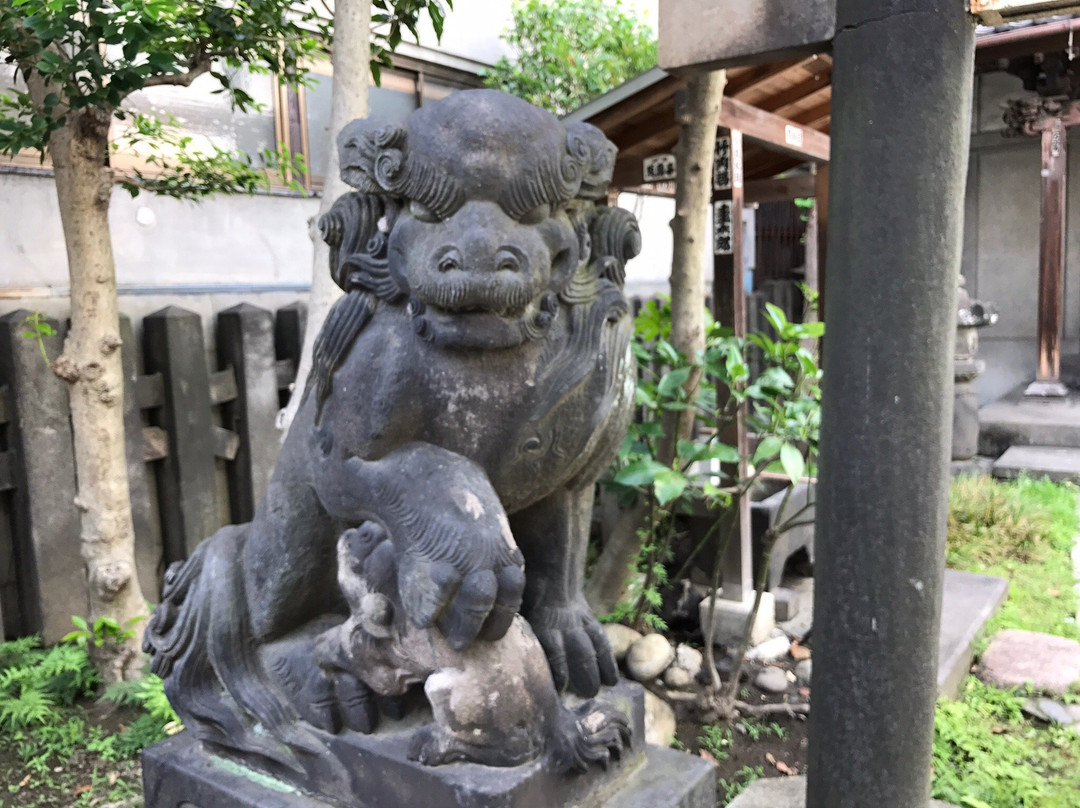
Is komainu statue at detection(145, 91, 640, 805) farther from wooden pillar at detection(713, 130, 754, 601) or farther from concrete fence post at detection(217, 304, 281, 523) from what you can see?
concrete fence post at detection(217, 304, 281, 523)

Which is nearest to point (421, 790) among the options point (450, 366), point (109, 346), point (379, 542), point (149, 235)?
point (379, 542)

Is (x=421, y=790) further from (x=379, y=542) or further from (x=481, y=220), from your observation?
(x=481, y=220)

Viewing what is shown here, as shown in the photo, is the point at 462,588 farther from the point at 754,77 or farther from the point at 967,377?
the point at 967,377

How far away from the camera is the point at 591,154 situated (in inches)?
60.9

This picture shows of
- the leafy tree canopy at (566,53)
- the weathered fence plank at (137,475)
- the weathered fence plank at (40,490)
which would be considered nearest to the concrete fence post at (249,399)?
the weathered fence plank at (137,475)

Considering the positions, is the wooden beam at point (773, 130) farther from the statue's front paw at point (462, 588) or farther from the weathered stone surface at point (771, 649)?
the statue's front paw at point (462, 588)

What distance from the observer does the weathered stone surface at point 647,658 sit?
3680 mm

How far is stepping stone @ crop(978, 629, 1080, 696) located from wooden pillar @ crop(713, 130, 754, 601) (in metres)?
1.08

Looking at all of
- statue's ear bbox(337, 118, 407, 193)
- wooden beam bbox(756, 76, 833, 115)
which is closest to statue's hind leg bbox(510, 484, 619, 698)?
statue's ear bbox(337, 118, 407, 193)

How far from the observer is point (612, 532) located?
12.9ft

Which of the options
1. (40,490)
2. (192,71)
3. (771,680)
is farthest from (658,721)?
(192,71)

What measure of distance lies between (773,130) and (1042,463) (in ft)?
13.4

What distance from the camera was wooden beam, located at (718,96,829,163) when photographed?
4113 mm

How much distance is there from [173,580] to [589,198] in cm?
119
